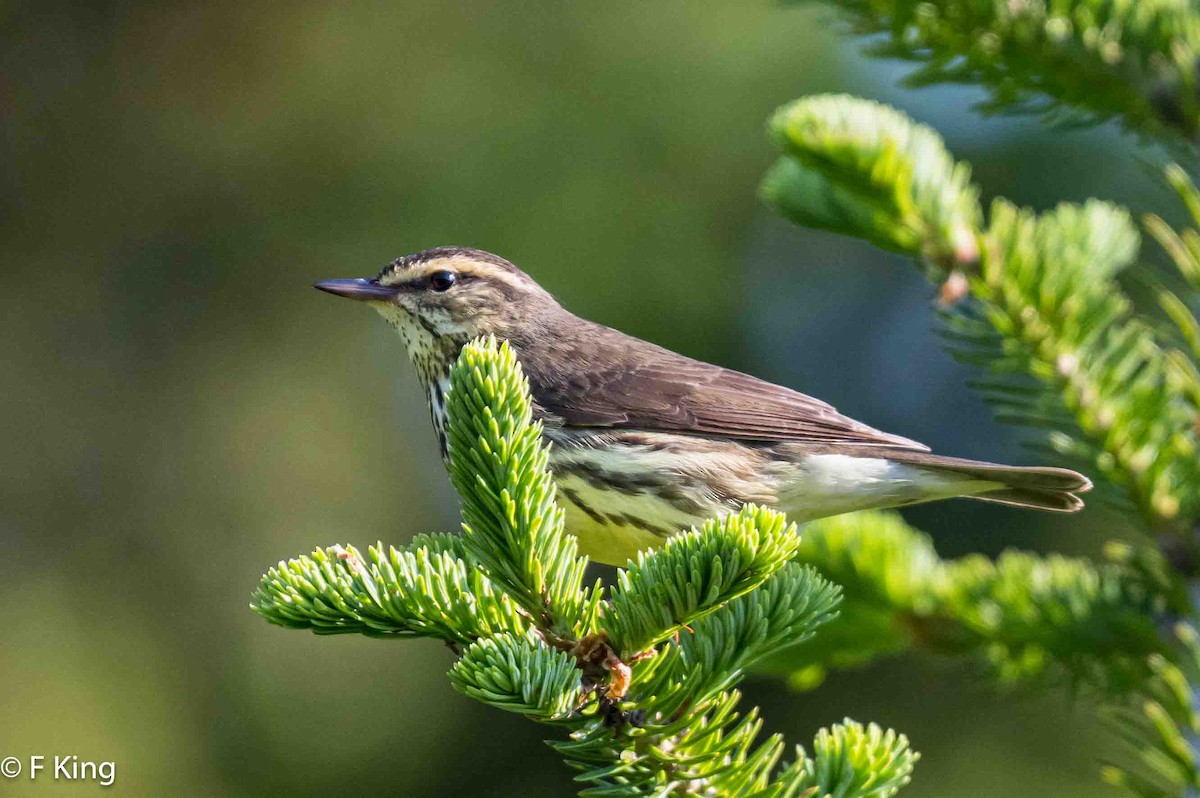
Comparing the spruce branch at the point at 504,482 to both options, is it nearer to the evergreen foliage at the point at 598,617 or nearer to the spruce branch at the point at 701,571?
the evergreen foliage at the point at 598,617

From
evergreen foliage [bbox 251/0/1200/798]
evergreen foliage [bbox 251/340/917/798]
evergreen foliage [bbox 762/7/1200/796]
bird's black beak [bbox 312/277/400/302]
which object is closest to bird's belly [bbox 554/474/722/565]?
evergreen foliage [bbox 251/0/1200/798]

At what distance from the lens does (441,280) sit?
518 centimetres

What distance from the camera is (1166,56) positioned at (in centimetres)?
342

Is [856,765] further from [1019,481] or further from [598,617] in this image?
[1019,481]

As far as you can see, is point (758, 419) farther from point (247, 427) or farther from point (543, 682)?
point (247, 427)

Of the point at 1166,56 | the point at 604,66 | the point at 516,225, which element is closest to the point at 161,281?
the point at 516,225

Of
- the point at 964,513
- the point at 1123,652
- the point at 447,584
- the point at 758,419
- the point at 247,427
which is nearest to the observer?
the point at 447,584

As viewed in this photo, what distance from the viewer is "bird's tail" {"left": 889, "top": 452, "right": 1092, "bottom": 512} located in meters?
3.90

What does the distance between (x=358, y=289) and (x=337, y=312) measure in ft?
12.3

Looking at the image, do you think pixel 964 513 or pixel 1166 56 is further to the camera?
pixel 964 513

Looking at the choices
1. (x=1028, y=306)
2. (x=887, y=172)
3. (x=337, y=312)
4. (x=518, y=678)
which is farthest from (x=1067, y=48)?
(x=337, y=312)

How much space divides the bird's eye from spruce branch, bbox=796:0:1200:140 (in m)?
2.08

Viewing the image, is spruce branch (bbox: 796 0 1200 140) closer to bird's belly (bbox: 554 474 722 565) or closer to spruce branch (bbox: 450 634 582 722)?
bird's belly (bbox: 554 474 722 565)

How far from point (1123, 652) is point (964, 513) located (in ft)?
12.7
